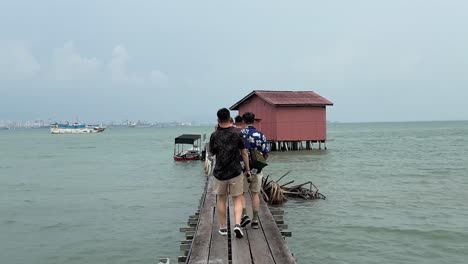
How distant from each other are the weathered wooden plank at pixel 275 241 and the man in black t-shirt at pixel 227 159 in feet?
1.51

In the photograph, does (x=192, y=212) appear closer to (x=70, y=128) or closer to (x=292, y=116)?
(x=292, y=116)

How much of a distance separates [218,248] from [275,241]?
31.3 inches

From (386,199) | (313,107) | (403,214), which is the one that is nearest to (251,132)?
(403,214)

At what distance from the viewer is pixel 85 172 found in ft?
93.2

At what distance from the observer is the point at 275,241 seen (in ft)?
20.2

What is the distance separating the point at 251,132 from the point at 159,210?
8657 millimetres

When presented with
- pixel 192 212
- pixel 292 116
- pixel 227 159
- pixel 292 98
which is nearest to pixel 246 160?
pixel 227 159

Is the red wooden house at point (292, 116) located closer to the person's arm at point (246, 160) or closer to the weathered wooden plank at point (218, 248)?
the person's arm at point (246, 160)

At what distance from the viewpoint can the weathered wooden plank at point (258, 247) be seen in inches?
215

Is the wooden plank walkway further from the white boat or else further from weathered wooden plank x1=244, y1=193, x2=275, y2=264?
the white boat

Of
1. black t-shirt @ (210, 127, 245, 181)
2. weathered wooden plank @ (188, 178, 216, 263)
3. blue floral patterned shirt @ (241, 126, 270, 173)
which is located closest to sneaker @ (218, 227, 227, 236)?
weathered wooden plank @ (188, 178, 216, 263)

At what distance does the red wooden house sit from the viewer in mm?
34844

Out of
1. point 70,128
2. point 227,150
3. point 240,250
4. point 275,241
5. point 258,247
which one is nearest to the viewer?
point 240,250

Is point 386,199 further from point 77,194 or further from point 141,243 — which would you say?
point 77,194
